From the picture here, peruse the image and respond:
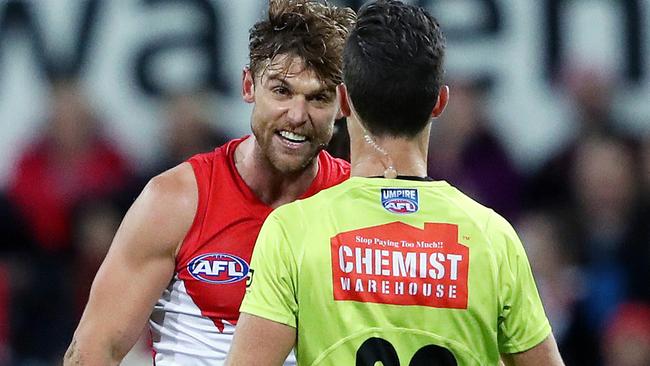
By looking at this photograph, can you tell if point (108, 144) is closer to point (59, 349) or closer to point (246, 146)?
point (59, 349)

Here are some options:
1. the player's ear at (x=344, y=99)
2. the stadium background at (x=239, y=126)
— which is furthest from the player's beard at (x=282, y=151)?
the stadium background at (x=239, y=126)

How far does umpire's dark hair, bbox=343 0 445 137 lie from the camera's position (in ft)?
7.70

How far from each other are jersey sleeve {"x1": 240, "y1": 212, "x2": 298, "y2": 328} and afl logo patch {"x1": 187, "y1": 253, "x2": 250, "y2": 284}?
100 cm

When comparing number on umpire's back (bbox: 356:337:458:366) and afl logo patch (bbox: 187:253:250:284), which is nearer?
number on umpire's back (bbox: 356:337:458:366)

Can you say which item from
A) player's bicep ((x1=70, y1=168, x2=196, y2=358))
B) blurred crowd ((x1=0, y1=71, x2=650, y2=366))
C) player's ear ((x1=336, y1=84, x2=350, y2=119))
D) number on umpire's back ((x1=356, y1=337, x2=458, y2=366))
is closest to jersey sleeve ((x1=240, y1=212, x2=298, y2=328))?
number on umpire's back ((x1=356, y1=337, x2=458, y2=366))

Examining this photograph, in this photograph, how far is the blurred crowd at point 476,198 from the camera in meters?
5.37

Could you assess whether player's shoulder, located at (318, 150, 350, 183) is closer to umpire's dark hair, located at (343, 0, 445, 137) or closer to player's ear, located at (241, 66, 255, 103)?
player's ear, located at (241, 66, 255, 103)

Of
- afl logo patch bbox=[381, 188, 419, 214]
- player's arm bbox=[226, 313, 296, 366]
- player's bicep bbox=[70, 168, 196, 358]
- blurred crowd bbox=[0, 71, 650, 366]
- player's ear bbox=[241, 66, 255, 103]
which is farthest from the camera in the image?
blurred crowd bbox=[0, 71, 650, 366]

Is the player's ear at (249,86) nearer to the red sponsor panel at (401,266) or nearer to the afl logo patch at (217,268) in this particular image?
the afl logo patch at (217,268)

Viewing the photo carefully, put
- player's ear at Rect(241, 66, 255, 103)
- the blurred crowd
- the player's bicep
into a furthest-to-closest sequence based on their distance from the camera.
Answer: the blurred crowd
player's ear at Rect(241, 66, 255, 103)
the player's bicep

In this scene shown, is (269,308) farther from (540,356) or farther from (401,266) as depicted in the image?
(540,356)

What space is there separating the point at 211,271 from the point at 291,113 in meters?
0.51

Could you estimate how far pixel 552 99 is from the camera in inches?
217

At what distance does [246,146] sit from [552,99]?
240 centimetres
